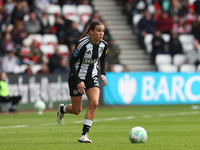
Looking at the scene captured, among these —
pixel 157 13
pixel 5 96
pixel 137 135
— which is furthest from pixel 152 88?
pixel 137 135

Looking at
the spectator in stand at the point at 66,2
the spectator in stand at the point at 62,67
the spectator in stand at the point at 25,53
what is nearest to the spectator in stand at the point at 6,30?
the spectator in stand at the point at 25,53

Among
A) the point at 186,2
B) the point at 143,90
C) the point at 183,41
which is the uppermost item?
the point at 186,2

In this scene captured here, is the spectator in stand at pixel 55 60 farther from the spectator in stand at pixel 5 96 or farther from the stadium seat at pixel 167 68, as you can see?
the stadium seat at pixel 167 68

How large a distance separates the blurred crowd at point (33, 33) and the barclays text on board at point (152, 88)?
1500 mm

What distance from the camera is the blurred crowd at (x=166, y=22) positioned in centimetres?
2669

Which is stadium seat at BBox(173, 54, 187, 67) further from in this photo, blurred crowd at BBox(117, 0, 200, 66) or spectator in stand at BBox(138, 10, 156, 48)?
spectator in stand at BBox(138, 10, 156, 48)

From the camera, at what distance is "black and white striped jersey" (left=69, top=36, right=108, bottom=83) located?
9.91 meters

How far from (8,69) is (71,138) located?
457 inches

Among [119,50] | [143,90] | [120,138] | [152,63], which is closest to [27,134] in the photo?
[120,138]

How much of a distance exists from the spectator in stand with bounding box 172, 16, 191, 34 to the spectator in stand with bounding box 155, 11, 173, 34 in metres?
0.52

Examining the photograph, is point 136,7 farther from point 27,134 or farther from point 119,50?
point 27,134

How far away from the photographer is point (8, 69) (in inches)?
857

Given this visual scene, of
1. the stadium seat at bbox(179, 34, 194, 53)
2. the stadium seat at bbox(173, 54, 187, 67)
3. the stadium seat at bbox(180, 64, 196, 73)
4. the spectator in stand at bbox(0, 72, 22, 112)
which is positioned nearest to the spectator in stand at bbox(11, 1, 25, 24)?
the spectator in stand at bbox(0, 72, 22, 112)

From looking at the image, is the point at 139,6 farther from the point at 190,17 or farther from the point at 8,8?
the point at 8,8
